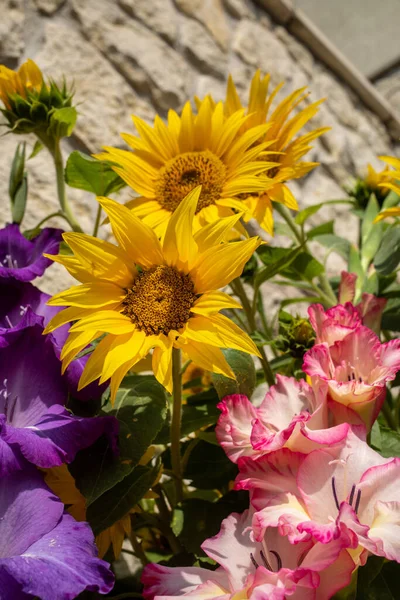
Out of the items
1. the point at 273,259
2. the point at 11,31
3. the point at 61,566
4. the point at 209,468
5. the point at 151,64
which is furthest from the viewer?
the point at 151,64

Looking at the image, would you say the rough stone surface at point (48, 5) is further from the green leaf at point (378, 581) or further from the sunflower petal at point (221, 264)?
the green leaf at point (378, 581)

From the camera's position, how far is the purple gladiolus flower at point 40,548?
1.07 ft

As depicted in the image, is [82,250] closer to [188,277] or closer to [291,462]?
[188,277]

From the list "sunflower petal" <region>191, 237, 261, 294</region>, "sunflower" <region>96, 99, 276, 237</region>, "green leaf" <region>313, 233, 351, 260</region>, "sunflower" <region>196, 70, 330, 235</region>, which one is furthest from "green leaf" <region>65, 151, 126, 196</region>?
"green leaf" <region>313, 233, 351, 260</region>

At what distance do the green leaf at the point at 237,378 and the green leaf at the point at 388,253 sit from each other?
30 cm

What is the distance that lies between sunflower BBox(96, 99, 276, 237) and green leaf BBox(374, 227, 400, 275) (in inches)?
8.2

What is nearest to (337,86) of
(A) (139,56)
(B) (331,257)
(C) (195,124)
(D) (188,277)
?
(B) (331,257)

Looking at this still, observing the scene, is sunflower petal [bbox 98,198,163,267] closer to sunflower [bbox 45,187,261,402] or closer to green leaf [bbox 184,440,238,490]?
sunflower [bbox 45,187,261,402]

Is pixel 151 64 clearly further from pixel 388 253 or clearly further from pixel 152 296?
pixel 152 296

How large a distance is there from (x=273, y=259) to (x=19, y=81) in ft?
1.08

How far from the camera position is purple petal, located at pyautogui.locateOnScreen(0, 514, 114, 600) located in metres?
0.33

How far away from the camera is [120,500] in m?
0.46

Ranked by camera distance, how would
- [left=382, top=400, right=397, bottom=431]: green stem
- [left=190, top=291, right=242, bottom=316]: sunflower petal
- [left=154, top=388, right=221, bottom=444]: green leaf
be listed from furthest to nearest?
[left=382, top=400, right=397, bottom=431]: green stem, [left=154, top=388, right=221, bottom=444]: green leaf, [left=190, top=291, right=242, bottom=316]: sunflower petal

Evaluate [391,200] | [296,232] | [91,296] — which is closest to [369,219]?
[391,200]
